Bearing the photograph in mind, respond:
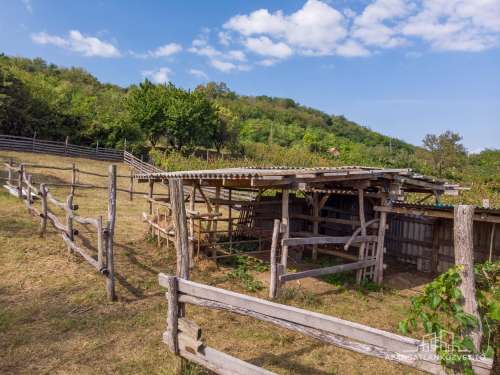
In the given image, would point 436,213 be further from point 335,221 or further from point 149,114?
point 149,114

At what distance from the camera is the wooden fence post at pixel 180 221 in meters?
4.79

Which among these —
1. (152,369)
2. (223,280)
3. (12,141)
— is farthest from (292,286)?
(12,141)

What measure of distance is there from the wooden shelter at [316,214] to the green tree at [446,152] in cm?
2783

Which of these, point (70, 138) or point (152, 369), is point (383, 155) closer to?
point (70, 138)

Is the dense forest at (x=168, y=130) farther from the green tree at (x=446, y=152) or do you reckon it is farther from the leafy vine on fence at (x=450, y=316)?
the leafy vine on fence at (x=450, y=316)

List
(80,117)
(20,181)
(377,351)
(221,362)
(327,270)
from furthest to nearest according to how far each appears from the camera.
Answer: (80,117) < (20,181) < (327,270) < (221,362) < (377,351)

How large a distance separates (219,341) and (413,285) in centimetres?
609

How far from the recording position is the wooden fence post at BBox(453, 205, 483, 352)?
2.90 metres

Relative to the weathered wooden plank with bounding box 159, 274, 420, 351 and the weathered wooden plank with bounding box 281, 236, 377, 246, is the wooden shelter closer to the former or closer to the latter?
the weathered wooden plank with bounding box 281, 236, 377, 246

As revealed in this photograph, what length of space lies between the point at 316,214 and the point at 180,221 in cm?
681

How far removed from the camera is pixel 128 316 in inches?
240

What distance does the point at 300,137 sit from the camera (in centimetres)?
5691

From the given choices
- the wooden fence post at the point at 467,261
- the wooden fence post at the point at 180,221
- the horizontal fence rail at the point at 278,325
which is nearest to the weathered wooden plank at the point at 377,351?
the horizontal fence rail at the point at 278,325

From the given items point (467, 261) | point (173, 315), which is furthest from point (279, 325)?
point (467, 261)
